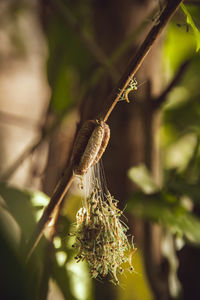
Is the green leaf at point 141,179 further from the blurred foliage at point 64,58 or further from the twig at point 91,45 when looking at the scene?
the blurred foliage at point 64,58

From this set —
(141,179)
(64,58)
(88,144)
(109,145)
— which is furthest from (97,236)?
(64,58)

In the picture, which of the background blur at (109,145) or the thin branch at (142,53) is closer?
the thin branch at (142,53)

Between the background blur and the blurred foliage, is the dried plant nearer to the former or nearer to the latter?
the background blur

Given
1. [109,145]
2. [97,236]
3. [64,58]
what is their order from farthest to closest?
[64,58], [109,145], [97,236]

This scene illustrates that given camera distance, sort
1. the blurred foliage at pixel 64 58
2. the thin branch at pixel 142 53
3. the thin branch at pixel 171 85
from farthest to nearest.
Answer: the blurred foliage at pixel 64 58 < the thin branch at pixel 171 85 < the thin branch at pixel 142 53

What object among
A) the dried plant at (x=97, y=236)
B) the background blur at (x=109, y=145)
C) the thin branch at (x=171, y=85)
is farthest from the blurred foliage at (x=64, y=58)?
the dried plant at (x=97, y=236)

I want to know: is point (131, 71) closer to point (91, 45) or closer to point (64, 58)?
point (91, 45)
